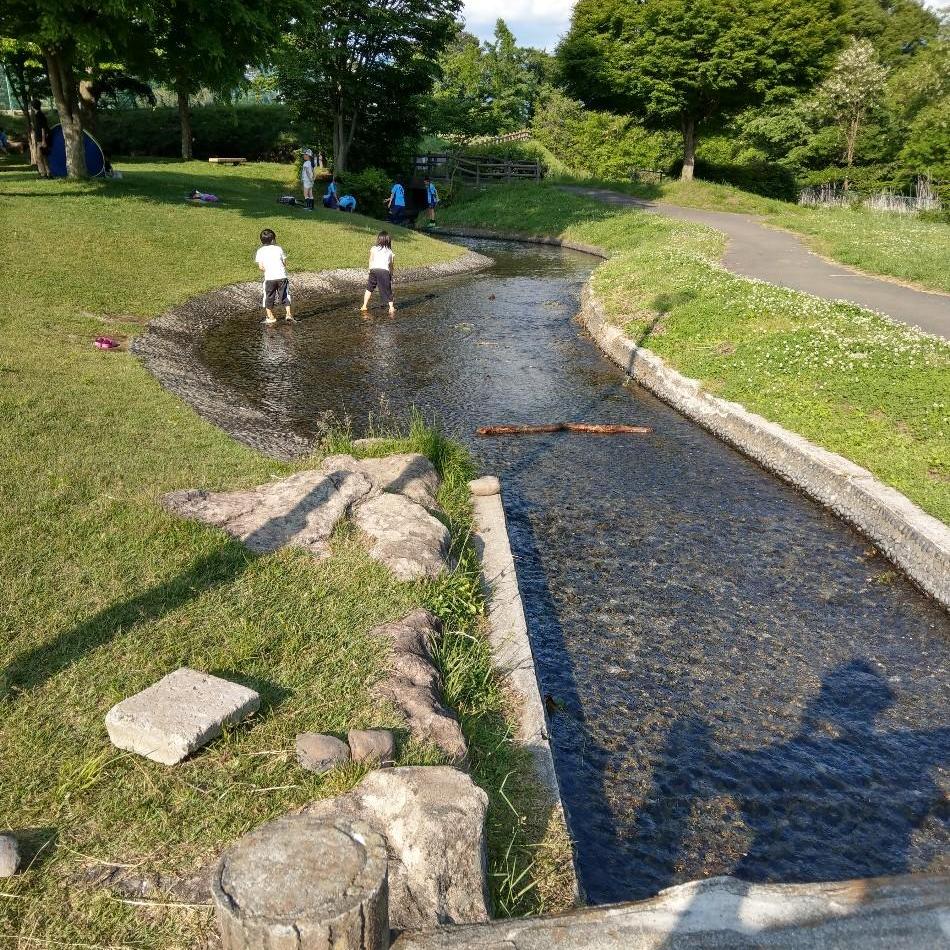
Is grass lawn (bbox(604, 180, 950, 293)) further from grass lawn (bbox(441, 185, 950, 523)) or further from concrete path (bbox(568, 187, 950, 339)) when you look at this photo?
grass lawn (bbox(441, 185, 950, 523))

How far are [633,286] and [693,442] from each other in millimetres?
7975

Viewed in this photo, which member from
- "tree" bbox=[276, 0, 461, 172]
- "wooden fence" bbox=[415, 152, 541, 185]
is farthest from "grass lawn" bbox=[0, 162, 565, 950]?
"wooden fence" bbox=[415, 152, 541, 185]

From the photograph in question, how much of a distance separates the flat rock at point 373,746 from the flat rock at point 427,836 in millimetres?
256

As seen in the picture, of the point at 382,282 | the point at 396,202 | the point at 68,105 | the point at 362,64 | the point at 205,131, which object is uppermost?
the point at 362,64

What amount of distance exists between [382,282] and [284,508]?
37.7ft

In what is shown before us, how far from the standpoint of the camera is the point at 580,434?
10.7m

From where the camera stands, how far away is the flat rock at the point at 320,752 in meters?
3.81

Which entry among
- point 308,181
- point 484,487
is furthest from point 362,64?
point 484,487

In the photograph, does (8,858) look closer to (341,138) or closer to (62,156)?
(62,156)

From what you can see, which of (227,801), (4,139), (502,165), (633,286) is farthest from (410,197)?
(227,801)

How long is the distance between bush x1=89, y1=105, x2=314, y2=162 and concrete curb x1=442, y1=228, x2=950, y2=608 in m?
41.0

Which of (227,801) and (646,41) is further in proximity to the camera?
(646,41)

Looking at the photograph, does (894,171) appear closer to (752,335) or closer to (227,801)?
(752,335)

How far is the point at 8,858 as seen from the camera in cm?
313
